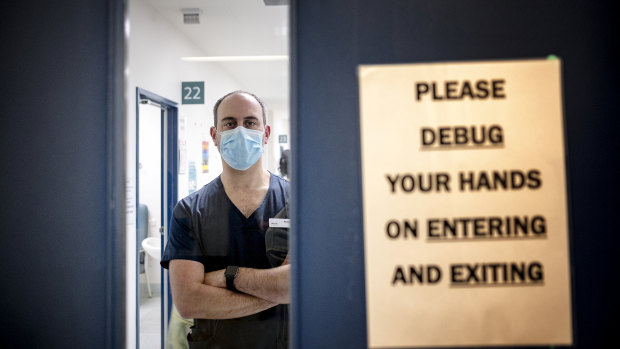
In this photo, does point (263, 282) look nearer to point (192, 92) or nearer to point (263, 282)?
point (263, 282)

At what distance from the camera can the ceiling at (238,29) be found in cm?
296

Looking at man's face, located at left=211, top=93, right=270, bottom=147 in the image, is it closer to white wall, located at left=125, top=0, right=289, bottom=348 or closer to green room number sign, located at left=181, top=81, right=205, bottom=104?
white wall, located at left=125, top=0, right=289, bottom=348

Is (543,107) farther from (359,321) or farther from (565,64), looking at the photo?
(359,321)

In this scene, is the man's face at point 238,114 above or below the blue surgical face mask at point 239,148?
above

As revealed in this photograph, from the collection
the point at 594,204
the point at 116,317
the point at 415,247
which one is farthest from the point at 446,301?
the point at 116,317

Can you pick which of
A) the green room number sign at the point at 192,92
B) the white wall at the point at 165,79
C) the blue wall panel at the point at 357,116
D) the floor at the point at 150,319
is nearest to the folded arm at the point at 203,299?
the blue wall panel at the point at 357,116

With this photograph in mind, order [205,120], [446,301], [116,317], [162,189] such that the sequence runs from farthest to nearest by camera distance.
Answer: [205,120] → [162,189] → [116,317] → [446,301]

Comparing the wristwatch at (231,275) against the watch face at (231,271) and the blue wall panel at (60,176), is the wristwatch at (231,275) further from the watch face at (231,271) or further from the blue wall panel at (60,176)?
the blue wall panel at (60,176)

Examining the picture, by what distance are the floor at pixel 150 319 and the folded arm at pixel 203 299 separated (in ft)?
6.45

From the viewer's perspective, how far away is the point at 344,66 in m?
1.09

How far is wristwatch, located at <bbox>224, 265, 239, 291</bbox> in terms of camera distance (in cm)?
155

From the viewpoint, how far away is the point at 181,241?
1639 millimetres

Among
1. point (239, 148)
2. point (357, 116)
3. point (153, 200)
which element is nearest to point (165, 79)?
point (153, 200)

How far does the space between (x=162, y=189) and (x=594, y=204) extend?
10.2 feet
